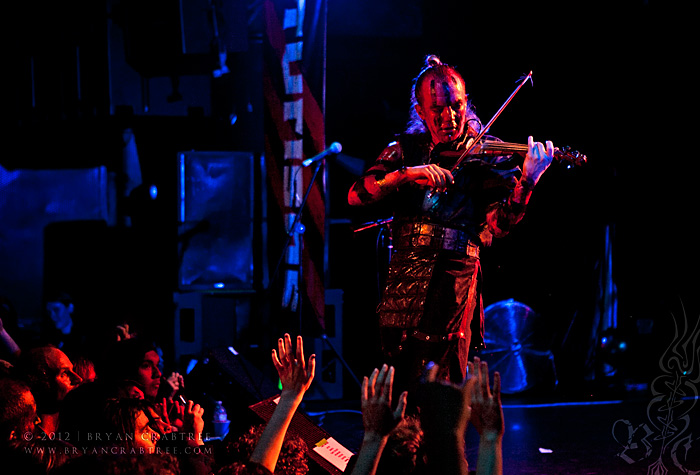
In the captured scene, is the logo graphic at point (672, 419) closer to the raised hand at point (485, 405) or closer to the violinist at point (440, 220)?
the violinist at point (440, 220)

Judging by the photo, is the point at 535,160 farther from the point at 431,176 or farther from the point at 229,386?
the point at 229,386

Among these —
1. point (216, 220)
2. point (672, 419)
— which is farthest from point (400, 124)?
point (672, 419)

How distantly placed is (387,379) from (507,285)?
5.92 m

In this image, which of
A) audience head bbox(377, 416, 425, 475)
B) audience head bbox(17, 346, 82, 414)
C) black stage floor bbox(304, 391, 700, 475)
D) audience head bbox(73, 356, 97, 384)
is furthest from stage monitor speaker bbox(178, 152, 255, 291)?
audience head bbox(377, 416, 425, 475)

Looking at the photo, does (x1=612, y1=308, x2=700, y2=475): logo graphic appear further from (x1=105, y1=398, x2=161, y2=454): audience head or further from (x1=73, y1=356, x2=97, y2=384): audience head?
(x1=73, y1=356, x2=97, y2=384): audience head

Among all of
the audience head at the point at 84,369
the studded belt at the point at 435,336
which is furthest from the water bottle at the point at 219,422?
the studded belt at the point at 435,336

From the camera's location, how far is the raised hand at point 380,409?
1.85m

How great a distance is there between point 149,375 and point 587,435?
10.2 ft

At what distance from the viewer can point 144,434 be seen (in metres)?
2.62

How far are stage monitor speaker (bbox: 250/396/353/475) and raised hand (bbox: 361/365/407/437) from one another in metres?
1.20

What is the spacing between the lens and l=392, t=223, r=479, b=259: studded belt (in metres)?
3.32

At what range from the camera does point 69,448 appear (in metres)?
2.31

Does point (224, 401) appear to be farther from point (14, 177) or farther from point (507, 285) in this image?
point (14, 177)

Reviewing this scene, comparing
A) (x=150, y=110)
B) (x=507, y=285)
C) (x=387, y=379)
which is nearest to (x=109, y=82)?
(x=150, y=110)
